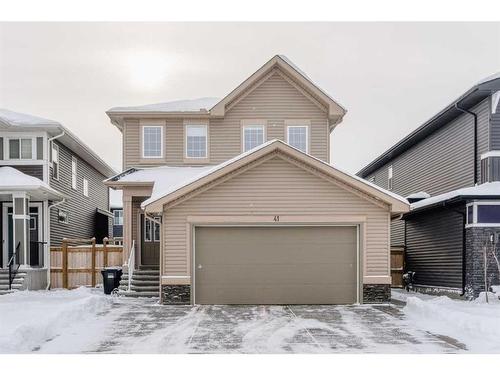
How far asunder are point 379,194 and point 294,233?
2.72m

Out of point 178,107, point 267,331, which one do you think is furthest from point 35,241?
point 267,331

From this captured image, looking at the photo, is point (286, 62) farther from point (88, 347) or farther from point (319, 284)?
point (88, 347)

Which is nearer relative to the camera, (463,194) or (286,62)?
(463,194)

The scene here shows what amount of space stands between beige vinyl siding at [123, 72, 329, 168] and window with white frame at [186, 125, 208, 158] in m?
0.23

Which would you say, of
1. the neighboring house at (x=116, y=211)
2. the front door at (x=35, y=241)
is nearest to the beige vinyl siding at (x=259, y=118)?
the front door at (x=35, y=241)

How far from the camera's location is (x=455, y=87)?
24.2 m

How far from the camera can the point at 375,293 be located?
56.7 feet

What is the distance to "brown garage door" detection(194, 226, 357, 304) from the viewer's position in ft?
57.0

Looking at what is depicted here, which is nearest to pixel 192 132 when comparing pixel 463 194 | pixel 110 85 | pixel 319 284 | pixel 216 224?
pixel 110 85

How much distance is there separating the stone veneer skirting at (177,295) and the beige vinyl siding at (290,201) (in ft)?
4.28

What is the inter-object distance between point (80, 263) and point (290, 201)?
31.0 feet

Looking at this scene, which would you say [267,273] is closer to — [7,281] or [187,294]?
[187,294]

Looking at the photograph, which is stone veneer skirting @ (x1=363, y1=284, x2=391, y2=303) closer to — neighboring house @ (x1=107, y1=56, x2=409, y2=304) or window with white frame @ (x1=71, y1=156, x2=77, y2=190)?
neighboring house @ (x1=107, y1=56, x2=409, y2=304)

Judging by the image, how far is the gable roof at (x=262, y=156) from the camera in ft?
55.8
